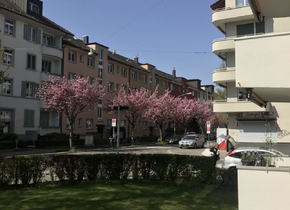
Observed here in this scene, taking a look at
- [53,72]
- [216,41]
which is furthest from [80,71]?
[216,41]

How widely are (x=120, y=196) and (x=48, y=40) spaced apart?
32515 mm

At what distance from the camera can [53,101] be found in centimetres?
2714

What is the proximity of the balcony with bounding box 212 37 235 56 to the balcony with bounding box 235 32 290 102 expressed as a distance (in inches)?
920

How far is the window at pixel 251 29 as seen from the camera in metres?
27.7

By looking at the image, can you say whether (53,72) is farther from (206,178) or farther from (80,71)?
(206,178)

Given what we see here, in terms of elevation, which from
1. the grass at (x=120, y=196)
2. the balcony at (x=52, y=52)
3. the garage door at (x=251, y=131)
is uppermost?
the balcony at (x=52, y=52)

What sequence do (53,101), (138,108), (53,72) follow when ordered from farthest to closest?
(138,108)
(53,72)
(53,101)

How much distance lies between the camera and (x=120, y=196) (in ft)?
27.2

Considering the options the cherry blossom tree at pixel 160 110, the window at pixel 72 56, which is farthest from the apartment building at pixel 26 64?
the cherry blossom tree at pixel 160 110

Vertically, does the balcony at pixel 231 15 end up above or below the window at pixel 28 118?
above

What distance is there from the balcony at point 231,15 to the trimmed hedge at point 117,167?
69.1ft

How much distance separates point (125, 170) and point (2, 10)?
1033 inches

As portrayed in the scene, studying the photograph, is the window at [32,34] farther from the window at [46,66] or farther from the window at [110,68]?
the window at [110,68]

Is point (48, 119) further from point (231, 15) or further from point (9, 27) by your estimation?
point (231, 15)
